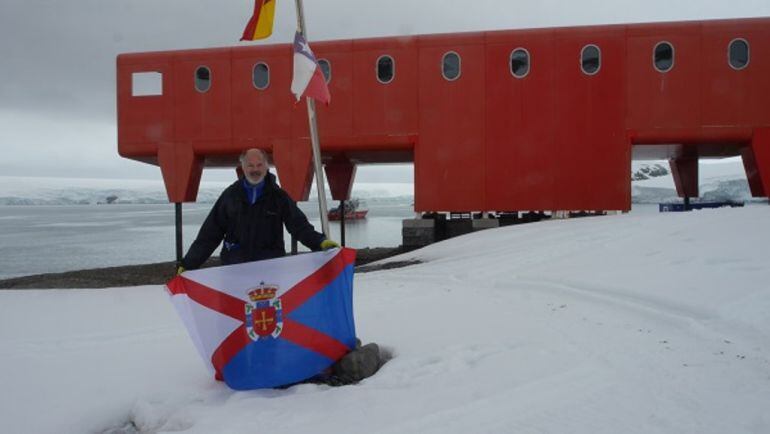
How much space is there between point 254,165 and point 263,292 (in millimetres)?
1018

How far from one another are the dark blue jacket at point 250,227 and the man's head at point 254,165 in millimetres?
101

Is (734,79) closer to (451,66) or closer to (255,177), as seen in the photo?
(451,66)

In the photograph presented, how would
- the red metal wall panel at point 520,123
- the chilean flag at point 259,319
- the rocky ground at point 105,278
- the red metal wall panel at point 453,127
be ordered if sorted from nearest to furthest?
the chilean flag at point 259,319 → the rocky ground at point 105,278 → the red metal wall panel at point 520,123 → the red metal wall panel at point 453,127

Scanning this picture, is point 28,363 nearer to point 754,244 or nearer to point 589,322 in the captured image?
point 589,322

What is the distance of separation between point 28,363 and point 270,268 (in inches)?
101

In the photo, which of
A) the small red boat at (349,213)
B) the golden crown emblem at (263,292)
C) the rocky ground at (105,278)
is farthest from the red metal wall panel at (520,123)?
the small red boat at (349,213)

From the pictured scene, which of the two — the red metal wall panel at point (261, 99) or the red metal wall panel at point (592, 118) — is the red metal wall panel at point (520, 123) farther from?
the red metal wall panel at point (261, 99)

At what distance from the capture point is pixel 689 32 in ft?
45.7

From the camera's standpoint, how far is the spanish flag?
20.6 feet

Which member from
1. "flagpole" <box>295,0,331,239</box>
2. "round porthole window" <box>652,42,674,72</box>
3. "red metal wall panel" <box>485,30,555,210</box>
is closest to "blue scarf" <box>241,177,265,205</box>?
"flagpole" <box>295,0,331,239</box>

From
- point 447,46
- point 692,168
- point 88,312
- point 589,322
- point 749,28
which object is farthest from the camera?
point 692,168

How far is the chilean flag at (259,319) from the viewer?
4082mm

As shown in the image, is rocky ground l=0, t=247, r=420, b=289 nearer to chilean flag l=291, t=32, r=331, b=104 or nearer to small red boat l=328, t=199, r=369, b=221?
chilean flag l=291, t=32, r=331, b=104

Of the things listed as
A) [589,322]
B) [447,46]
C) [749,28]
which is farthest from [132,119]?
[749,28]
